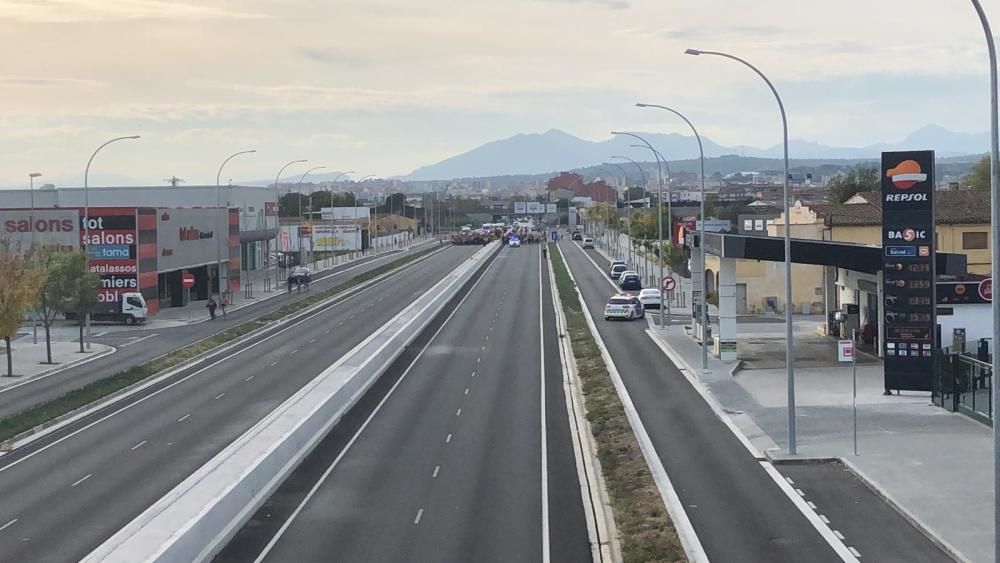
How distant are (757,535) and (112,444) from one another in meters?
16.7

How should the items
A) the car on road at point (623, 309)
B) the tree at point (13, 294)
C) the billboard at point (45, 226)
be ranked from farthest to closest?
the billboard at point (45, 226) < the car on road at point (623, 309) < the tree at point (13, 294)

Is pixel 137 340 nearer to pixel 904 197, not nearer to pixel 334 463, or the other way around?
pixel 334 463

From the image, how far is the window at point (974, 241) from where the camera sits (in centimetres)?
5691

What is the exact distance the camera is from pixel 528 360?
43812 mm

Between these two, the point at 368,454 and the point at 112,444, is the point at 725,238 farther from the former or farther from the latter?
the point at 112,444

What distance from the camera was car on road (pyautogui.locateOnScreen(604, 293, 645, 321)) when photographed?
57812mm

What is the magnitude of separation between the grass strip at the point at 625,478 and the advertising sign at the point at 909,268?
8.33m

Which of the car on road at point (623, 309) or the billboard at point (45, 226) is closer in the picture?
the car on road at point (623, 309)

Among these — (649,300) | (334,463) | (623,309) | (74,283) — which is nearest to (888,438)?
(334,463)

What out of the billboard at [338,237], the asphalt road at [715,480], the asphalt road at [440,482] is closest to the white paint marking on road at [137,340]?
the asphalt road at [440,482]

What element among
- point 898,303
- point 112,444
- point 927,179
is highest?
point 927,179

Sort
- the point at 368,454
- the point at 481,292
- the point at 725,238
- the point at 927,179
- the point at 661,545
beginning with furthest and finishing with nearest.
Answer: the point at 481,292 → the point at 725,238 → the point at 927,179 → the point at 368,454 → the point at 661,545

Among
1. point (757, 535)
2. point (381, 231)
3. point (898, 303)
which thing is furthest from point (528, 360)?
point (381, 231)

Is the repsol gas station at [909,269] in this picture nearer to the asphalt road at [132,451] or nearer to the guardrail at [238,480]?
the guardrail at [238,480]
